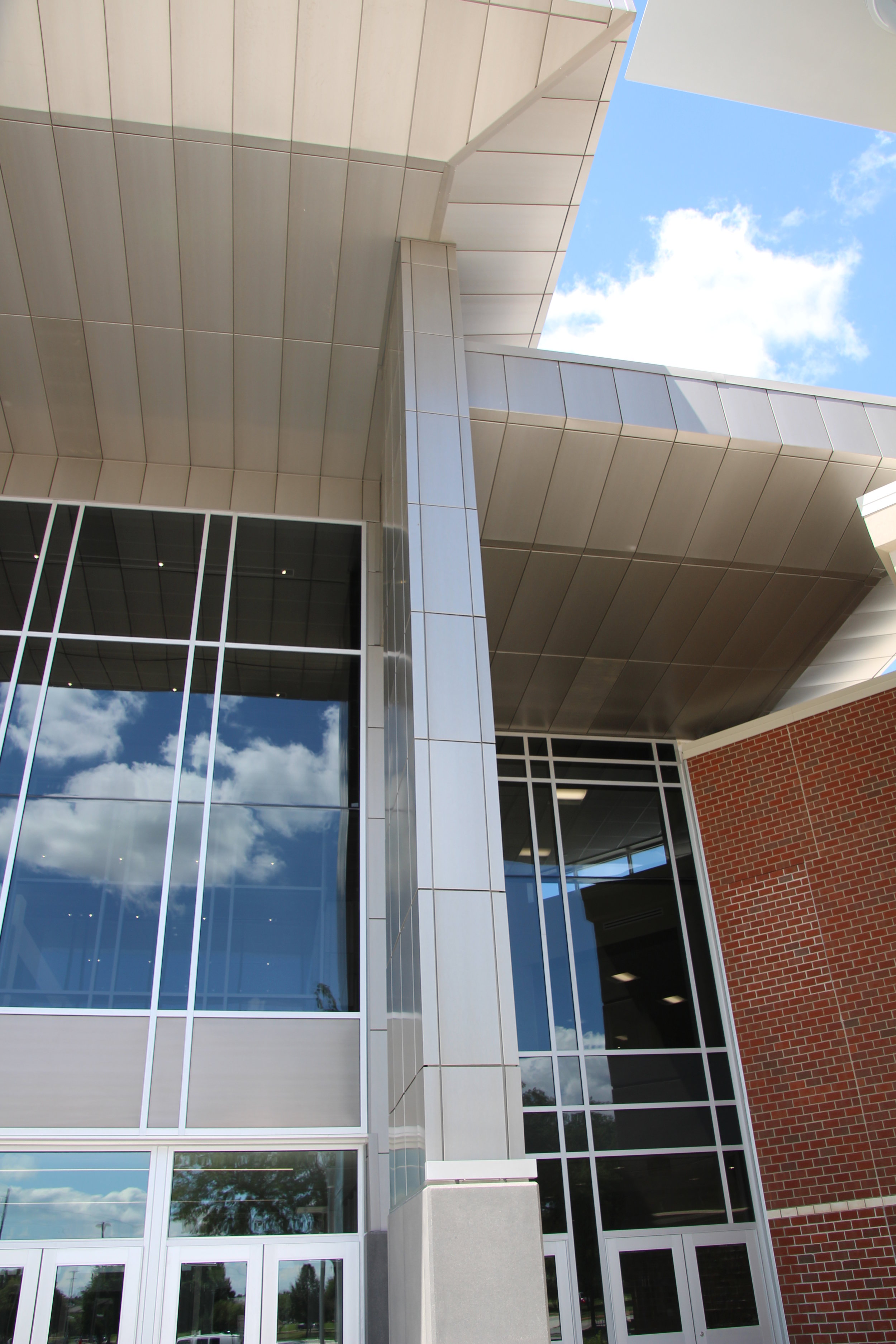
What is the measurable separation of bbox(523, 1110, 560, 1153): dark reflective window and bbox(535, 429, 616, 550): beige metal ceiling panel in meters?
7.54

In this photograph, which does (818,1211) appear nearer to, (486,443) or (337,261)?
(486,443)

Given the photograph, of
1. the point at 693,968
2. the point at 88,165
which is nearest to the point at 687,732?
the point at 693,968

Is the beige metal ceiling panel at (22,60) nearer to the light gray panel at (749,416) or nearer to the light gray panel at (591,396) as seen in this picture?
the light gray panel at (591,396)

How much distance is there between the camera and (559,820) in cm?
1503

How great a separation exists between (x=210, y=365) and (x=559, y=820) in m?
8.33

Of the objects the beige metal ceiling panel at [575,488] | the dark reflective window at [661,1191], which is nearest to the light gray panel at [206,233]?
the beige metal ceiling panel at [575,488]

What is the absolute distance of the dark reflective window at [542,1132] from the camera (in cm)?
1271

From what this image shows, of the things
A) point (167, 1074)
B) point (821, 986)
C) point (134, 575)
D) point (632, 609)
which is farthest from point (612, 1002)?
point (134, 575)

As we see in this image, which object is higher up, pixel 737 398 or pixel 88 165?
pixel 88 165

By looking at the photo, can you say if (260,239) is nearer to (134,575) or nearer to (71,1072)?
(134,575)

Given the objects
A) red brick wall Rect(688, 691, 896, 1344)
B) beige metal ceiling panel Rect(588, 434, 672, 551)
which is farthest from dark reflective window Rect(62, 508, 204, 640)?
red brick wall Rect(688, 691, 896, 1344)

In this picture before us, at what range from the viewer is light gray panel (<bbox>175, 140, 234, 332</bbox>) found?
31.4ft

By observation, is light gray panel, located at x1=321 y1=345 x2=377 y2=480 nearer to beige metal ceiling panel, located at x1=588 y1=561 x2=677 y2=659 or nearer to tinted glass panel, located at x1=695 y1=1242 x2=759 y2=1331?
beige metal ceiling panel, located at x1=588 y1=561 x2=677 y2=659

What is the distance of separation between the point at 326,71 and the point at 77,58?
2.30 m
